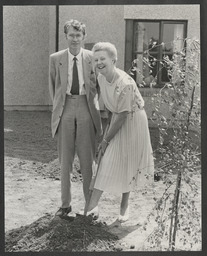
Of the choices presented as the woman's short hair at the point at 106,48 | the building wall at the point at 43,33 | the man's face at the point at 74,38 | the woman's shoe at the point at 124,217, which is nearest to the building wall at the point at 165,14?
the building wall at the point at 43,33

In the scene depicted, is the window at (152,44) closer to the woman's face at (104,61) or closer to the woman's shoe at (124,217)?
the woman's face at (104,61)

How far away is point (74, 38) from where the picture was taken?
145 inches

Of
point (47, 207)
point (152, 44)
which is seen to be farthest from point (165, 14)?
point (47, 207)

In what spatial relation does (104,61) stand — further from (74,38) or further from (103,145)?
(103,145)

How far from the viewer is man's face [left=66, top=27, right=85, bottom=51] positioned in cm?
366

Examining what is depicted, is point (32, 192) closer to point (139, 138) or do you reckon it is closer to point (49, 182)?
point (49, 182)

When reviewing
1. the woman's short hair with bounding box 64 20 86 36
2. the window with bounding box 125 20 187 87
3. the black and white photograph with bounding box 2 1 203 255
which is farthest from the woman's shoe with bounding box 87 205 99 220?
the woman's short hair with bounding box 64 20 86 36

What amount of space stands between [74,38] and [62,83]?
302 mm

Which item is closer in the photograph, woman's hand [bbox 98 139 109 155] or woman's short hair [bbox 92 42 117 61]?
woman's short hair [bbox 92 42 117 61]

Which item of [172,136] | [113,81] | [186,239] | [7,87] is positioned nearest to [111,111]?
[113,81]

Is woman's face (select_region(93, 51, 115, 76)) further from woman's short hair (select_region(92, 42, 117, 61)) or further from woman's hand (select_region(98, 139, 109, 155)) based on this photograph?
woman's hand (select_region(98, 139, 109, 155))

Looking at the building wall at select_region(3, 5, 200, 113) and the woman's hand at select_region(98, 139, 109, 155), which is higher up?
the building wall at select_region(3, 5, 200, 113)

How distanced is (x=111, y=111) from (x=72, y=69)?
38cm

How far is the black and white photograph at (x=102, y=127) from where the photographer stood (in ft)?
12.0
